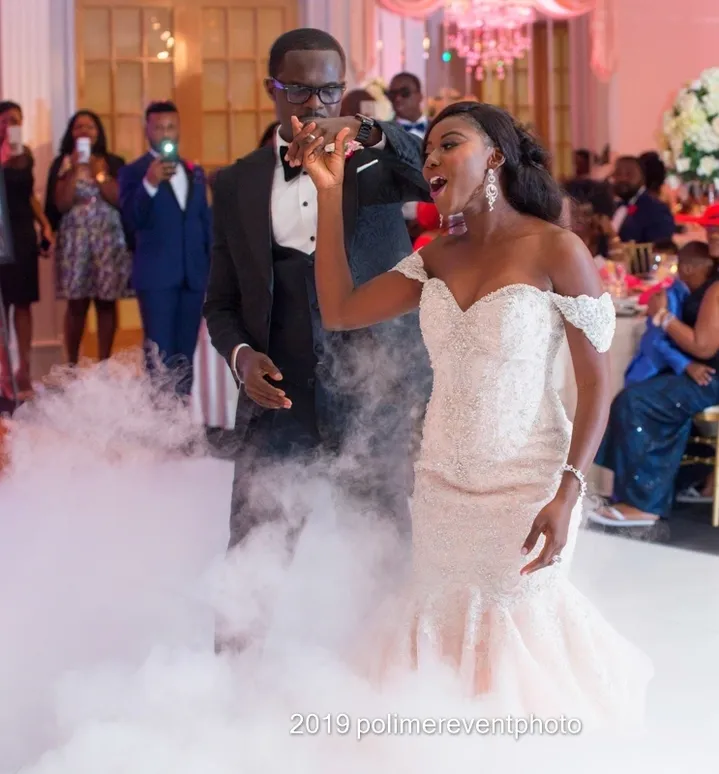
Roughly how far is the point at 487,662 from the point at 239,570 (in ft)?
2.70

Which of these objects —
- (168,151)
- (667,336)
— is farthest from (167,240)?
(667,336)

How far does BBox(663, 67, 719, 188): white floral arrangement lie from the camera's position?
679cm

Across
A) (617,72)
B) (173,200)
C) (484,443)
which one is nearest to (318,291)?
(484,443)

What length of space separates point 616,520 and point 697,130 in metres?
2.23

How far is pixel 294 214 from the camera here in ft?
10.1

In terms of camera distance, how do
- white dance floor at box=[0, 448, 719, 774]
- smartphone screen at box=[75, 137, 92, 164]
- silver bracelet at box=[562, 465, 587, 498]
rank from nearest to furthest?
silver bracelet at box=[562, 465, 587, 498] < white dance floor at box=[0, 448, 719, 774] < smartphone screen at box=[75, 137, 92, 164]

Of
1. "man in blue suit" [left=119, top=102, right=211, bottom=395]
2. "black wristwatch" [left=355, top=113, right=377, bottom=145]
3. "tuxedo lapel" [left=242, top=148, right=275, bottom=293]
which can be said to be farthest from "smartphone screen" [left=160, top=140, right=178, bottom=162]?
"black wristwatch" [left=355, top=113, right=377, bottom=145]

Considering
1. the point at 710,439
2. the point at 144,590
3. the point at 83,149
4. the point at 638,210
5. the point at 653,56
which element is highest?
the point at 653,56

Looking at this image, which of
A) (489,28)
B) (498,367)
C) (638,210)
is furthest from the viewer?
(489,28)

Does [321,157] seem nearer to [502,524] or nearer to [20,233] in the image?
[502,524]

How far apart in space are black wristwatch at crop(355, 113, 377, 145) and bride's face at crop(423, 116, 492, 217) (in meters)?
0.20

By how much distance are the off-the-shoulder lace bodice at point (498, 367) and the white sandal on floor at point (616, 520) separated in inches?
130

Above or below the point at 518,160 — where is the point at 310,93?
above

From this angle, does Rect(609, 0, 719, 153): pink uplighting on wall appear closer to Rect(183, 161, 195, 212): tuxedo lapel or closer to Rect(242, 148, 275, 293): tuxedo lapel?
Rect(183, 161, 195, 212): tuxedo lapel
